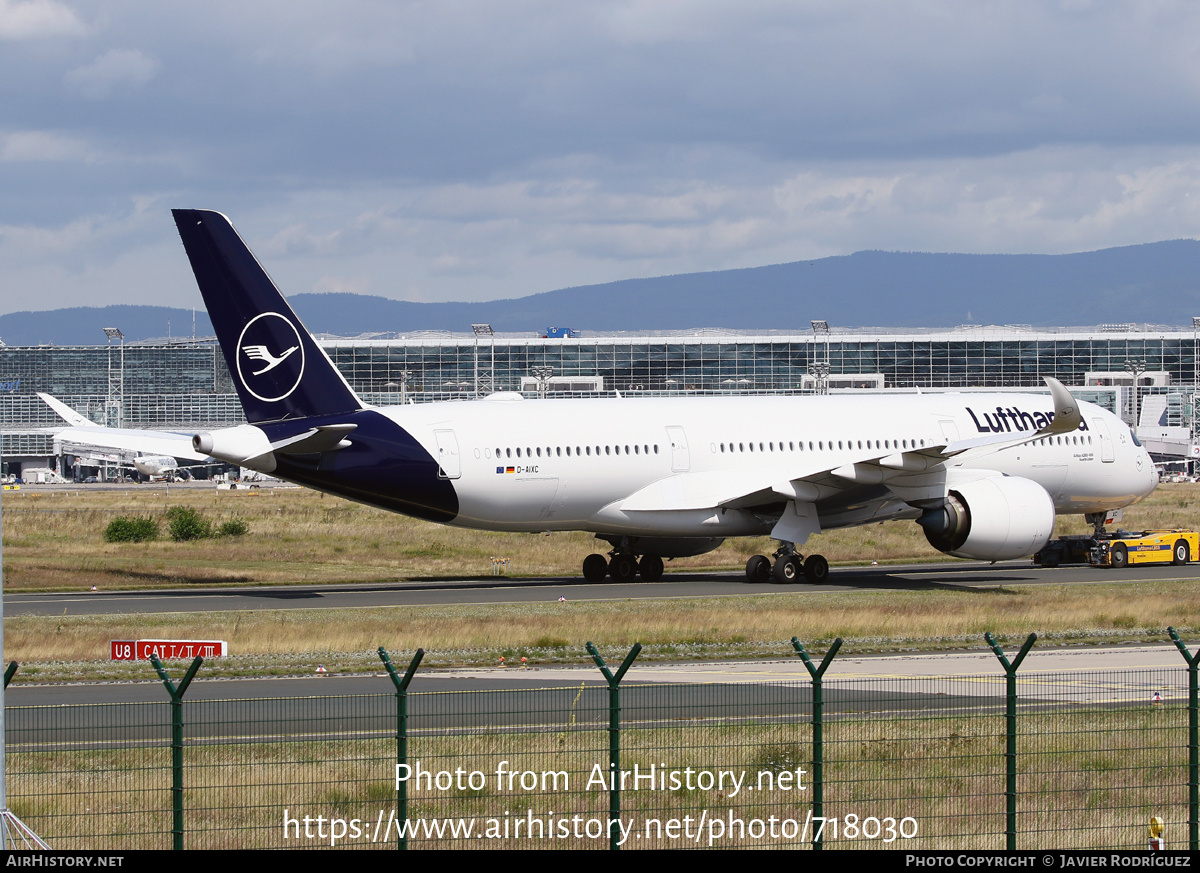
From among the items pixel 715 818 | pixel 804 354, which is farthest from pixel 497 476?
pixel 804 354

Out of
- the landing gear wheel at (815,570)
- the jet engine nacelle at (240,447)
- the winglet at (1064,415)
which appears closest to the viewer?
the jet engine nacelle at (240,447)

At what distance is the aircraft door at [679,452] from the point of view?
132 ft

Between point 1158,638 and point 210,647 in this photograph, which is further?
point 1158,638

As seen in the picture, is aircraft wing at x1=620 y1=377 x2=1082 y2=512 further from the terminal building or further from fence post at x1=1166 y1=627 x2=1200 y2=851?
the terminal building

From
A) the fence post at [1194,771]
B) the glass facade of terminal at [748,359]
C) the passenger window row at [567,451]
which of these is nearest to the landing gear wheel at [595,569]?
the passenger window row at [567,451]

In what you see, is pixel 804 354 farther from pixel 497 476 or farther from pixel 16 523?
pixel 497 476

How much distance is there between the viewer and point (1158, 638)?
2716cm

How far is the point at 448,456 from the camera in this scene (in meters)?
37.4

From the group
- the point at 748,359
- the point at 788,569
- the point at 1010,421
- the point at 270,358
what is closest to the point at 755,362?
the point at 748,359

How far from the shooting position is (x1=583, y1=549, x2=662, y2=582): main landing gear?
138ft

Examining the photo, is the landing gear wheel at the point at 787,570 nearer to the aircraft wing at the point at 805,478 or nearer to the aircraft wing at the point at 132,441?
the aircraft wing at the point at 805,478

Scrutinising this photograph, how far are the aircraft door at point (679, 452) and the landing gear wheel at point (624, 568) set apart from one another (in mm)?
3380

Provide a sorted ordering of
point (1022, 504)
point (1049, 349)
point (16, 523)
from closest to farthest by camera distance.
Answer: point (1022, 504), point (16, 523), point (1049, 349)
